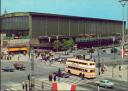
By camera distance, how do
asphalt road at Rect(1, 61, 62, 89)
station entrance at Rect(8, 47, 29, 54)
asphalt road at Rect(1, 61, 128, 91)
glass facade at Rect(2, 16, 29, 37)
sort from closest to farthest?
asphalt road at Rect(1, 61, 128, 91) < asphalt road at Rect(1, 61, 62, 89) < station entrance at Rect(8, 47, 29, 54) < glass facade at Rect(2, 16, 29, 37)

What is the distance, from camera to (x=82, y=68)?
74.2 meters

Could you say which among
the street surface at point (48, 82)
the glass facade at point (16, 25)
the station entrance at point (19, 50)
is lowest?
the street surface at point (48, 82)

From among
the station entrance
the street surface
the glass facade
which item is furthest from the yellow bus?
the glass facade

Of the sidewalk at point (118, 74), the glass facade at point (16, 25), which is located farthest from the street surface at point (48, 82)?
the glass facade at point (16, 25)

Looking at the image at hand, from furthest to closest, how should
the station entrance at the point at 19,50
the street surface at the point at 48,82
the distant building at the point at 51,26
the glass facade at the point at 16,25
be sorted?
the glass facade at the point at 16,25, the distant building at the point at 51,26, the station entrance at the point at 19,50, the street surface at the point at 48,82

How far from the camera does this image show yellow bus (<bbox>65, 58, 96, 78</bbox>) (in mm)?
72831

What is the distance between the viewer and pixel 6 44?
12719cm

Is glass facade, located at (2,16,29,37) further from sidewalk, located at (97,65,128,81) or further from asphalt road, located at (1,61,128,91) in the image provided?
sidewalk, located at (97,65,128,81)

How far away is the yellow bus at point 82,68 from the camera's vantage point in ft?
239

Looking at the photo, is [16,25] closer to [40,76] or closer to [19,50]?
[19,50]

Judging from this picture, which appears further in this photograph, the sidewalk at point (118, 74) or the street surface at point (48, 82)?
the sidewalk at point (118, 74)

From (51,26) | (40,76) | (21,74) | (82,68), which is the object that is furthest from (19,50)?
(82,68)

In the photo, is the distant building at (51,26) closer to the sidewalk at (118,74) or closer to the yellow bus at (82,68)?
the sidewalk at (118,74)

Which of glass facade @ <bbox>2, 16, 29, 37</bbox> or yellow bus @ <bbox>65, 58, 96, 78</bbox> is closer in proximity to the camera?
yellow bus @ <bbox>65, 58, 96, 78</bbox>
